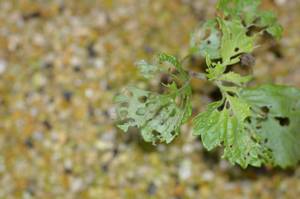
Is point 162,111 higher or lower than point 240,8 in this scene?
lower

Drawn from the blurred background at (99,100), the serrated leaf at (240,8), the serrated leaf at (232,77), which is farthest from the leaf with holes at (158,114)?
the blurred background at (99,100)

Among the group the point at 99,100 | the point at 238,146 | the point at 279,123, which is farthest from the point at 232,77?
the point at 99,100

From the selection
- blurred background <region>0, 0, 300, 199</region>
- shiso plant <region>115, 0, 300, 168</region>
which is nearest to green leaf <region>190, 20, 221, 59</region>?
shiso plant <region>115, 0, 300, 168</region>

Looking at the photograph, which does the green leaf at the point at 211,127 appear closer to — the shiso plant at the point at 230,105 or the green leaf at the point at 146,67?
the shiso plant at the point at 230,105

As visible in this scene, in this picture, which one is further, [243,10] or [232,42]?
[243,10]


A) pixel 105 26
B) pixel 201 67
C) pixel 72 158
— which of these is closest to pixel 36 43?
pixel 105 26

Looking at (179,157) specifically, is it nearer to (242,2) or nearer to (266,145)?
(266,145)

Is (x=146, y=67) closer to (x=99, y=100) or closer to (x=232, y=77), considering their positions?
(x=232, y=77)
